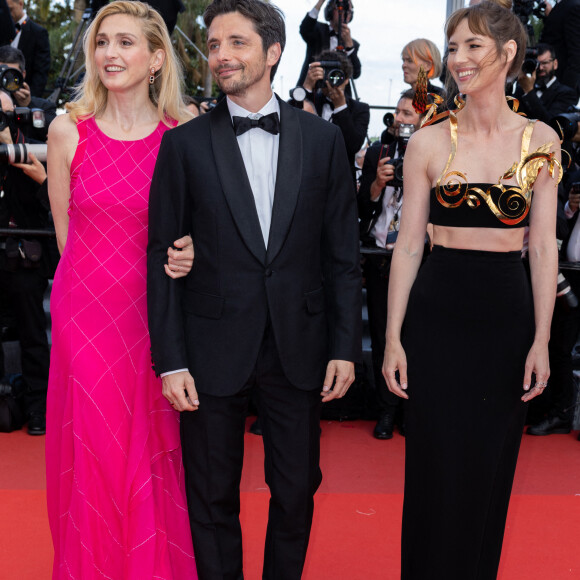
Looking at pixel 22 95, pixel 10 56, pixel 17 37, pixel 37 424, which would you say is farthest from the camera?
pixel 17 37

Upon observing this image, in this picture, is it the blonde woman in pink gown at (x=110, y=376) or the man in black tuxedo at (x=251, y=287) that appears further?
the blonde woman in pink gown at (x=110, y=376)

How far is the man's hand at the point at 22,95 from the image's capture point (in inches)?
185

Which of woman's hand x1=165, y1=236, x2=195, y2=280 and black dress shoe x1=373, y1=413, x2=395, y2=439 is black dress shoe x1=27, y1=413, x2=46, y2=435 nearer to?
black dress shoe x1=373, y1=413, x2=395, y2=439

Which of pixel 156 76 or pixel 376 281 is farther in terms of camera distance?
pixel 376 281

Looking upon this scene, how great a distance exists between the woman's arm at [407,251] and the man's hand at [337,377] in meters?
0.14

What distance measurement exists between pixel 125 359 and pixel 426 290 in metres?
0.95

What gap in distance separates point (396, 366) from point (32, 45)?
5559 millimetres

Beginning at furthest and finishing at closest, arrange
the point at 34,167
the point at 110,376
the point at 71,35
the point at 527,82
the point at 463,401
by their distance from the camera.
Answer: the point at 71,35 < the point at 527,82 < the point at 34,167 < the point at 110,376 < the point at 463,401

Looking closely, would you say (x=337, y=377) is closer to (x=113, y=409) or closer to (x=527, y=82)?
(x=113, y=409)

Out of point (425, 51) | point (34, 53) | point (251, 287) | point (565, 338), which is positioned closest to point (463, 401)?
point (251, 287)

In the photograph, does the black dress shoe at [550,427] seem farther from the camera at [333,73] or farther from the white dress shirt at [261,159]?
the white dress shirt at [261,159]

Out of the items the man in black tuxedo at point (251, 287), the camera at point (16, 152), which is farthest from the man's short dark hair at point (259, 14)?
the camera at point (16, 152)

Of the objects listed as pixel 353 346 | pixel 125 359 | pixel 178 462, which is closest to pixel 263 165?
pixel 353 346

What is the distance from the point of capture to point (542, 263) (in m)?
2.12
